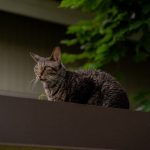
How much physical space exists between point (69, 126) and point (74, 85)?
1.06ft

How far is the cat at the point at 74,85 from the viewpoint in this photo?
3.70ft

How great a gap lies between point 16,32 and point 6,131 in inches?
124

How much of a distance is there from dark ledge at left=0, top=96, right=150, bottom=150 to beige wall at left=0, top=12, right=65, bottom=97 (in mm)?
2436

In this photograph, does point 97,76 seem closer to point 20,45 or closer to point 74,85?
point 74,85

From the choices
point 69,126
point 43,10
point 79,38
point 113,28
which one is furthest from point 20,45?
point 69,126

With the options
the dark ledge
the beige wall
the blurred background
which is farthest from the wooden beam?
the dark ledge

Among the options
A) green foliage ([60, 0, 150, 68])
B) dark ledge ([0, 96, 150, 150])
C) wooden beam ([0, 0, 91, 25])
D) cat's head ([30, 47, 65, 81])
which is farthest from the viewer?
wooden beam ([0, 0, 91, 25])

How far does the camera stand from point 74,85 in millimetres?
1176

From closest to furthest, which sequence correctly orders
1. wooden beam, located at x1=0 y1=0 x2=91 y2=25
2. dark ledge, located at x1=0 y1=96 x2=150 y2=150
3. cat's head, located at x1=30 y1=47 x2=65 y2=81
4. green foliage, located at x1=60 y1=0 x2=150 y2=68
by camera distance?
1. dark ledge, located at x1=0 y1=96 x2=150 y2=150
2. cat's head, located at x1=30 y1=47 x2=65 y2=81
3. green foliage, located at x1=60 y1=0 x2=150 y2=68
4. wooden beam, located at x1=0 y1=0 x2=91 y2=25

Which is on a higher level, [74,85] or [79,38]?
[79,38]

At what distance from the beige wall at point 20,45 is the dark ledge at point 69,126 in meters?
2.44

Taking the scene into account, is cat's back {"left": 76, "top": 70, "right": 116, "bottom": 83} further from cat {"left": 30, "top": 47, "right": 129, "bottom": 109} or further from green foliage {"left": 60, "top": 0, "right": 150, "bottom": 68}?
green foliage {"left": 60, "top": 0, "right": 150, "bottom": 68}

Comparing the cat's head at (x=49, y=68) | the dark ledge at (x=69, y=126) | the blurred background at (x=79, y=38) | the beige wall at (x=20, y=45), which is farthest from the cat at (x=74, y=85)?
the beige wall at (x=20, y=45)

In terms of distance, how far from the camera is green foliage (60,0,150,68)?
266 cm
